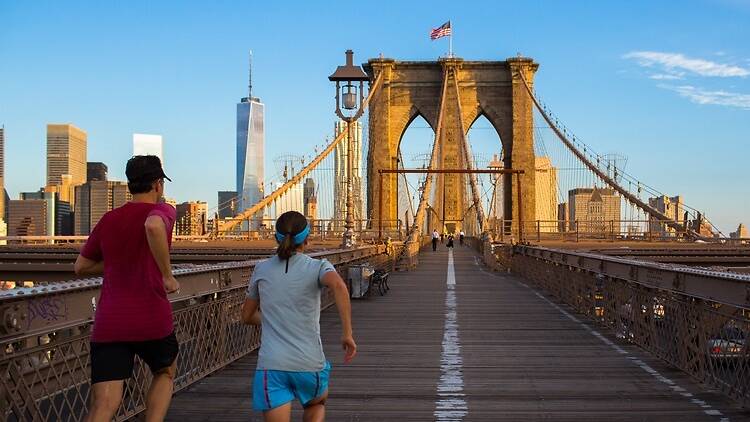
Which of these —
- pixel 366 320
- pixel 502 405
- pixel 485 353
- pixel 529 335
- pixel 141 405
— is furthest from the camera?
pixel 366 320

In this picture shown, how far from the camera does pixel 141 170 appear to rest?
4.99 m

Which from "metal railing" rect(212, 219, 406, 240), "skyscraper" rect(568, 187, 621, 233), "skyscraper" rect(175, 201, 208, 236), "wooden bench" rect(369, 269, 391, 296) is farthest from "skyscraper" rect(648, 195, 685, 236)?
"wooden bench" rect(369, 269, 391, 296)

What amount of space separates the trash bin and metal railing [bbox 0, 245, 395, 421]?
31.9 feet

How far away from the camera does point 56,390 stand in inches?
216

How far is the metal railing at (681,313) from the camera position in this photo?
7039mm

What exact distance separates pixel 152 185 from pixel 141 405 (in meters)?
2.28

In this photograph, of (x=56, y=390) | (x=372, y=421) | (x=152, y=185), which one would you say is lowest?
(x=372, y=421)

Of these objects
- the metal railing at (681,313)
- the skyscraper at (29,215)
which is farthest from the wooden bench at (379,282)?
the skyscraper at (29,215)

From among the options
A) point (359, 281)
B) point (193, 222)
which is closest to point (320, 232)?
point (193, 222)

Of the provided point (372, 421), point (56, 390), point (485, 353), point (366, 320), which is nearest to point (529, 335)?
point (485, 353)

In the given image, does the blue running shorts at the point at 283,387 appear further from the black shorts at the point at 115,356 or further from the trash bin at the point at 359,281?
the trash bin at the point at 359,281

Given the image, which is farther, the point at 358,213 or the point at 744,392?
the point at 358,213

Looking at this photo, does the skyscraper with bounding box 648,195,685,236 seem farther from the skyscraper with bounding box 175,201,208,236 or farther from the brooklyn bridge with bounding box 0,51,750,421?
the brooklyn bridge with bounding box 0,51,750,421

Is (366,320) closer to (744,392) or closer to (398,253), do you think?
(744,392)
